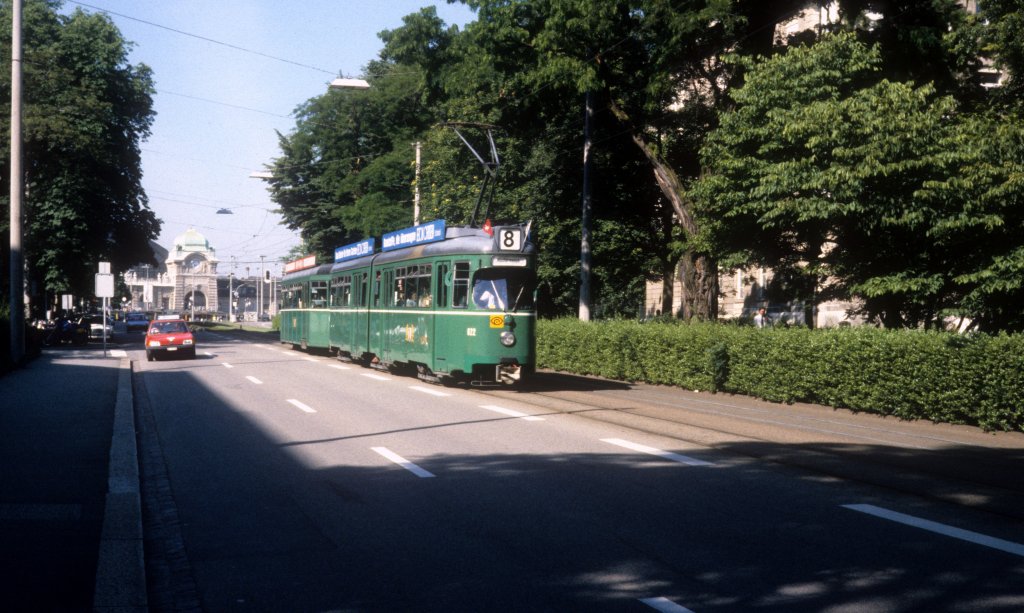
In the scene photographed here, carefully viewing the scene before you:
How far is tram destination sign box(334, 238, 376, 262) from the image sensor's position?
26.9m

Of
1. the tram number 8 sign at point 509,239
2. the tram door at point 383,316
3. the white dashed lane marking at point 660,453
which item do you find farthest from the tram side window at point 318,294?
the white dashed lane marking at point 660,453

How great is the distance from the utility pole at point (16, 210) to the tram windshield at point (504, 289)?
13120mm

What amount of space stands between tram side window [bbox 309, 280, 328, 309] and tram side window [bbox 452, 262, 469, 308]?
12.7 metres

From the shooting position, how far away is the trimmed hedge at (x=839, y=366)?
44.6ft

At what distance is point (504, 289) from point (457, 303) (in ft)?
3.38

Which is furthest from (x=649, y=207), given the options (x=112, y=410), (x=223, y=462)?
(x=223, y=462)

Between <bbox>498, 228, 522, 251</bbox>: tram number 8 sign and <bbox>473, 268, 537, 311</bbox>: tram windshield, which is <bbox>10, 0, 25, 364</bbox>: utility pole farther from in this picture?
<bbox>498, 228, 522, 251</bbox>: tram number 8 sign

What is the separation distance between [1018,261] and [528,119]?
1518cm

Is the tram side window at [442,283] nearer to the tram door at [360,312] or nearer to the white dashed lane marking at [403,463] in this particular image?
the tram door at [360,312]

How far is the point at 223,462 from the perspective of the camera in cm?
1040

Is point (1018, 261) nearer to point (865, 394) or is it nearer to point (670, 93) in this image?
point (865, 394)

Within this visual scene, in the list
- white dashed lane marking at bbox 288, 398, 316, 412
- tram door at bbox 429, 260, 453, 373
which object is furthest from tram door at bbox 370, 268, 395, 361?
white dashed lane marking at bbox 288, 398, 316, 412

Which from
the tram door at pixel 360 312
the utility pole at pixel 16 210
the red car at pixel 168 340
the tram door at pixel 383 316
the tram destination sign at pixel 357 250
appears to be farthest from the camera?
the red car at pixel 168 340

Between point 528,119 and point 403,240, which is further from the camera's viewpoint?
point 528,119
